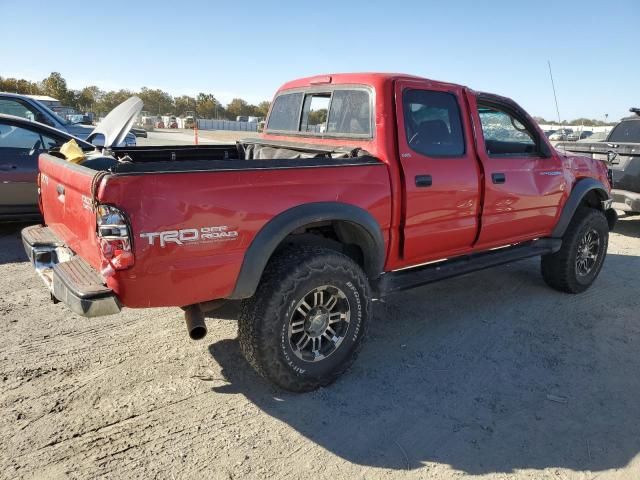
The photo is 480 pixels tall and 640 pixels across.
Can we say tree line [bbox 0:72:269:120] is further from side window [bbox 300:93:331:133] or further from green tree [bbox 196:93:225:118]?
side window [bbox 300:93:331:133]

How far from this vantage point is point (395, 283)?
354 cm

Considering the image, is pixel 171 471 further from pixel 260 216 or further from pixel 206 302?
pixel 260 216

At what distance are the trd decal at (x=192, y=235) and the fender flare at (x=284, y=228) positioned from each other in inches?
6.6

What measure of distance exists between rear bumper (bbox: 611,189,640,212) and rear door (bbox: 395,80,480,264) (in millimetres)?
4715

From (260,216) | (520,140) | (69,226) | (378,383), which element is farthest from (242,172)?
(520,140)

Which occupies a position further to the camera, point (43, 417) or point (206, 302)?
point (206, 302)

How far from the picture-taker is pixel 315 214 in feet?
9.48

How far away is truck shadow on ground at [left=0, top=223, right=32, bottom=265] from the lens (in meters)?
5.39

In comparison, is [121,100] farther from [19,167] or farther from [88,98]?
[19,167]

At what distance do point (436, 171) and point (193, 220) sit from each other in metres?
1.86

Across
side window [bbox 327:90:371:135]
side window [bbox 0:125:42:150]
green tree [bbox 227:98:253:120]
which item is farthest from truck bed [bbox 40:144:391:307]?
green tree [bbox 227:98:253:120]

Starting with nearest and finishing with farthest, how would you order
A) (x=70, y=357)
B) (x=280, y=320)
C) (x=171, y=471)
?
(x=171, y=471) → (x=280, y=320) → (x=70, y=357)

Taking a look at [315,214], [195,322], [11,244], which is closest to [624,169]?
[315,214]

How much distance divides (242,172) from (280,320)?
891 millimetres
